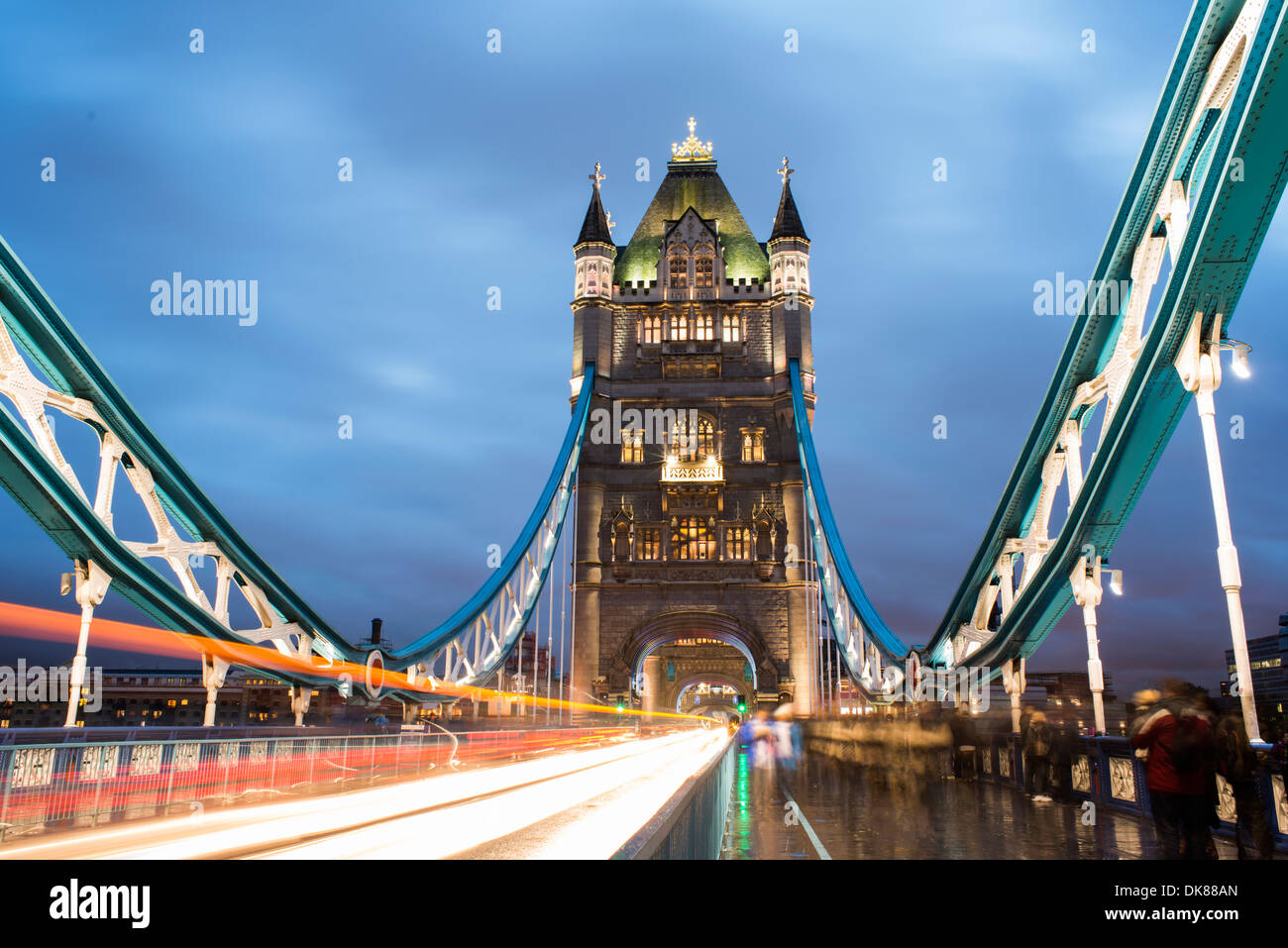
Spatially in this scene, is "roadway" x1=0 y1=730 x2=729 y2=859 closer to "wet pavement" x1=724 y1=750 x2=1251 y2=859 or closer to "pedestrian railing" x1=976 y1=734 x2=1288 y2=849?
"wet pavement" x1=724 y1=750 x2=1251 y2=859

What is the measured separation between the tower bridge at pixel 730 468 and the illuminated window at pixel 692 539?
0.09 metres

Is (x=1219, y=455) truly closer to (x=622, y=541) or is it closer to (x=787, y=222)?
(x=622, y=541)

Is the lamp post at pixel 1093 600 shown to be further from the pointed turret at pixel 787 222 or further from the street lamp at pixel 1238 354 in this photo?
the pointed turret at pixel 787 222

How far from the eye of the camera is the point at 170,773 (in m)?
9.30

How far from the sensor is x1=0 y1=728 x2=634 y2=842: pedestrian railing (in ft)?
25.0

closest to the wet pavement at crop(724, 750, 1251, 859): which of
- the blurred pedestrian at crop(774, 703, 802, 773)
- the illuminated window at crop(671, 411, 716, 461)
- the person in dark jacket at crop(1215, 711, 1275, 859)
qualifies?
the person in dark jacket at crop(1215, 711, 1275, 859)

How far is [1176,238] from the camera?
990cm

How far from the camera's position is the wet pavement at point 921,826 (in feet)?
26.3

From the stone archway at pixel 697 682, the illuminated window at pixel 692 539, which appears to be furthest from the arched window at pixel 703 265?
the stone archway at pixel 697 682

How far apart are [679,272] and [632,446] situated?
955 cm
